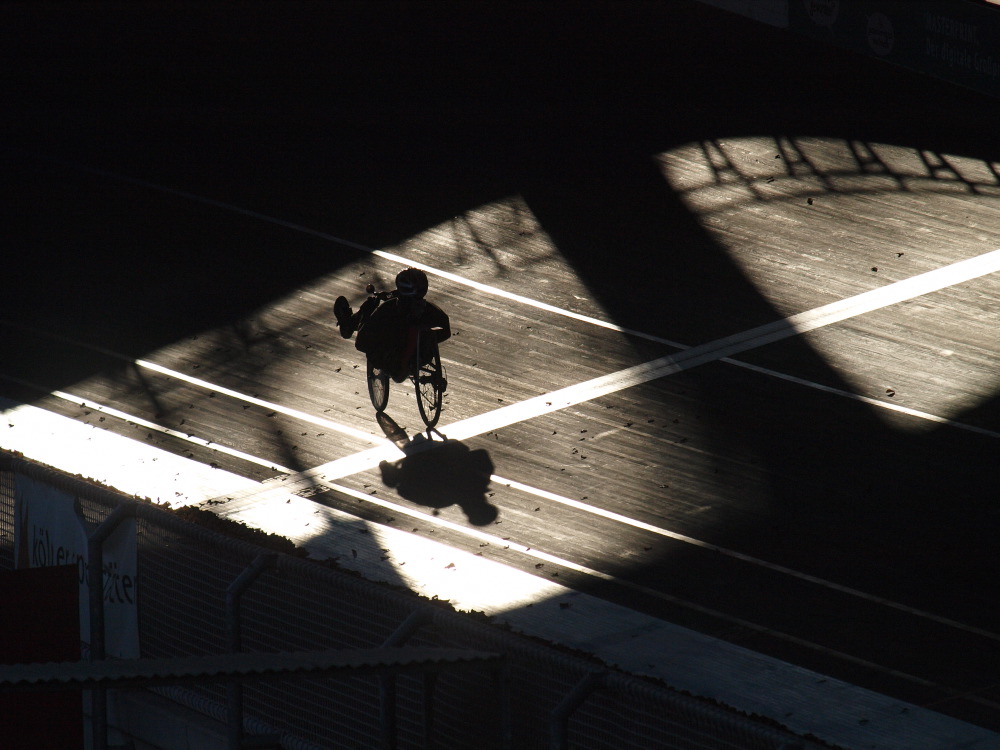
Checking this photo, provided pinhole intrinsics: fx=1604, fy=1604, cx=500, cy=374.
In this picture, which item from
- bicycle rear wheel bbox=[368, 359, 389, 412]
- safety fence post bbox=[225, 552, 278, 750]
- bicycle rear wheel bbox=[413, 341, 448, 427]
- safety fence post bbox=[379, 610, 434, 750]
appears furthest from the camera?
bicycle rear wheel bbox=[368, 359, 389, 412]

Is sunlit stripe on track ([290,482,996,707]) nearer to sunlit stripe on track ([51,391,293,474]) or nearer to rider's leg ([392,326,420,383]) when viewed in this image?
sunlit stripe on track ([51,391,293,474])

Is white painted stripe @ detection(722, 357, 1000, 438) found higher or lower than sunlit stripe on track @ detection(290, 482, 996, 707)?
higher

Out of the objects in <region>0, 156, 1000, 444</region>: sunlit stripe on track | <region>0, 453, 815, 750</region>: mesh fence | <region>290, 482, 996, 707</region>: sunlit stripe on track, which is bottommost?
<region>290, 482, 996, 707</region>: sunlit stripe on track

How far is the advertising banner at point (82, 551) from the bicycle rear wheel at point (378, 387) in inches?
282

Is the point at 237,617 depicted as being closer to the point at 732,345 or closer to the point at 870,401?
the point at 870,401

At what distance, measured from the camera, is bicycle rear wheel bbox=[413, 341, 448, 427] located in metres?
18.5

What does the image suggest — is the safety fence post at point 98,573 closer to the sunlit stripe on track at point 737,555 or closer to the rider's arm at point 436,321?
the sunlit stripe on track at point 737,555

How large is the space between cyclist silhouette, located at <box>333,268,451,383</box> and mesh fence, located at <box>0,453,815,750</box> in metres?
6.40

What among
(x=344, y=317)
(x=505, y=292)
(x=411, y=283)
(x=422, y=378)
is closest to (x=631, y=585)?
(x=422, y=378)

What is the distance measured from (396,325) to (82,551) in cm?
719

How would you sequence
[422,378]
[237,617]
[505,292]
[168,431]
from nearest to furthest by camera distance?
[237,617]
[422,378]
[168,431]
[505,292]

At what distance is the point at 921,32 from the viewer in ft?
103

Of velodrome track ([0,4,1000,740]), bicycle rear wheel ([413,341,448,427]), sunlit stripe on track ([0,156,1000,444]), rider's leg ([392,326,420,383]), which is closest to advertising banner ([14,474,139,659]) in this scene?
velodrome track ([0,4,1000,740])

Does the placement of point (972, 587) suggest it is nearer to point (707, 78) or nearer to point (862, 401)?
point (862, 401)
